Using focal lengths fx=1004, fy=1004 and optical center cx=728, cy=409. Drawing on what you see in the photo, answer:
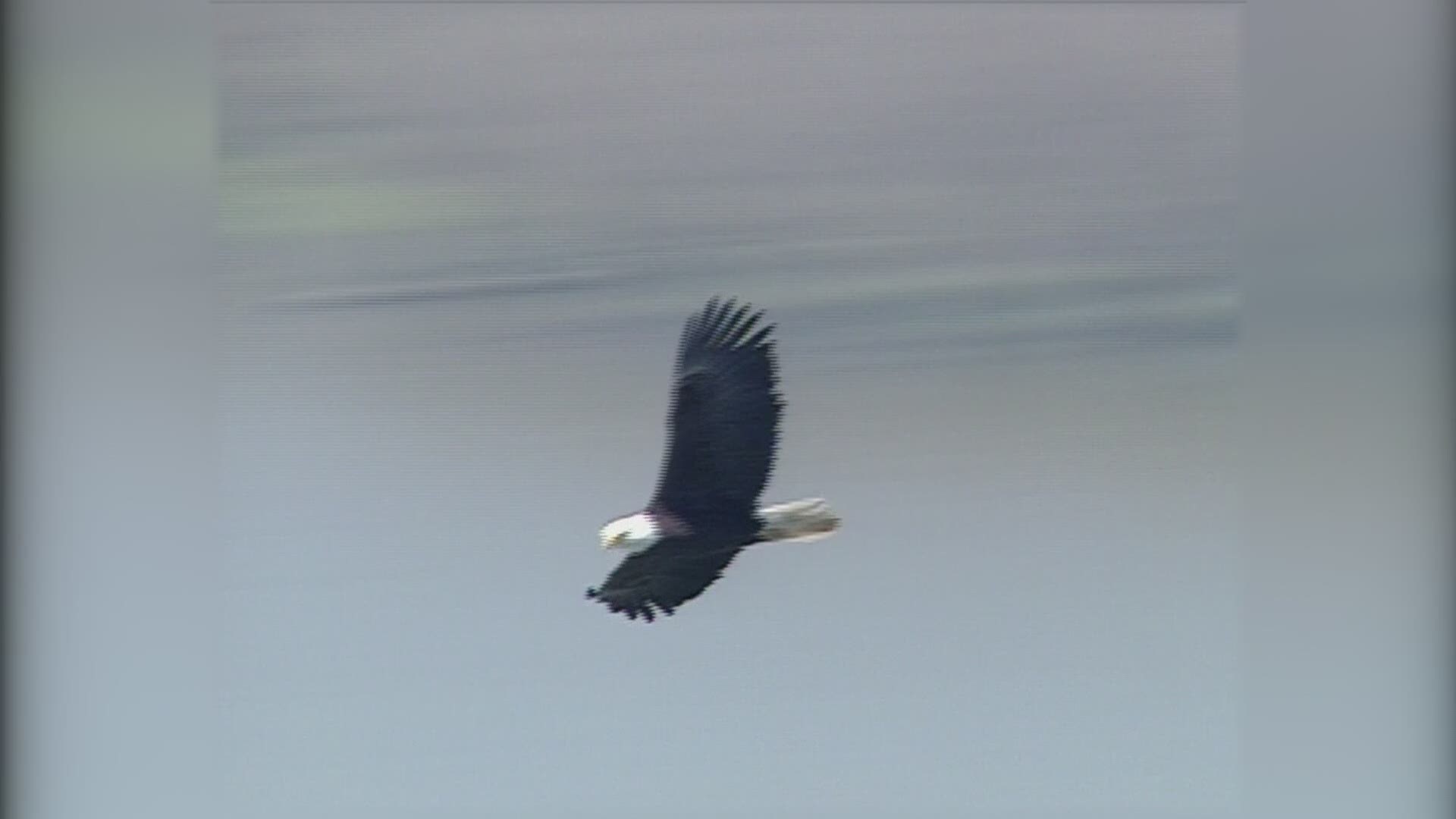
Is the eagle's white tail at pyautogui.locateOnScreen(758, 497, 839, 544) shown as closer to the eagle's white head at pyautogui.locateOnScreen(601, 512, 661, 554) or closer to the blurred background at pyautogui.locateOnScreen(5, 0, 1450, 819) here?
the blurred background at pyautogui.locateOnScreen(5, 0, 1450, 819)

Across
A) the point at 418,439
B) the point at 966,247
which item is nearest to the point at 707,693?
the point at 418,439

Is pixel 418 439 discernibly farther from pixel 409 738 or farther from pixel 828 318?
pixel 828 318

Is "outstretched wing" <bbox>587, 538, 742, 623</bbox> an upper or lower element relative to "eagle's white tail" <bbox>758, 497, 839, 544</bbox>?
lower

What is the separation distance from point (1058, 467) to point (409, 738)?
2.87 feet

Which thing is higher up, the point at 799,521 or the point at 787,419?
the point at 787,419

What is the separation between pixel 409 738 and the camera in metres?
1.25

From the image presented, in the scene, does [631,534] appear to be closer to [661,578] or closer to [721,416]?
[661,578]

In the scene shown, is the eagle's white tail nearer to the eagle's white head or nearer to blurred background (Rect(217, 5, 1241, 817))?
blurred background (Rect(217, 5, 1241, 817))

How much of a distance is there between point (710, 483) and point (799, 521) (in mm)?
120

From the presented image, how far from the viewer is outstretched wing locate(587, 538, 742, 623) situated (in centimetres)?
123

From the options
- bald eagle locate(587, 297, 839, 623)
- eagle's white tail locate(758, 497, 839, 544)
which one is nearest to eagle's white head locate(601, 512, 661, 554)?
bald eagle locate(587, 297, 839, 623)

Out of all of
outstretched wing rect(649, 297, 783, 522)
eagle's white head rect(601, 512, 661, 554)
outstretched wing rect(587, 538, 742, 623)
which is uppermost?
outstretched wing rect(649, 297, 783, 522)

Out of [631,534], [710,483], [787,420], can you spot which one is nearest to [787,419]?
[787,420]

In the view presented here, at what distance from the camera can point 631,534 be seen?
123 cm
